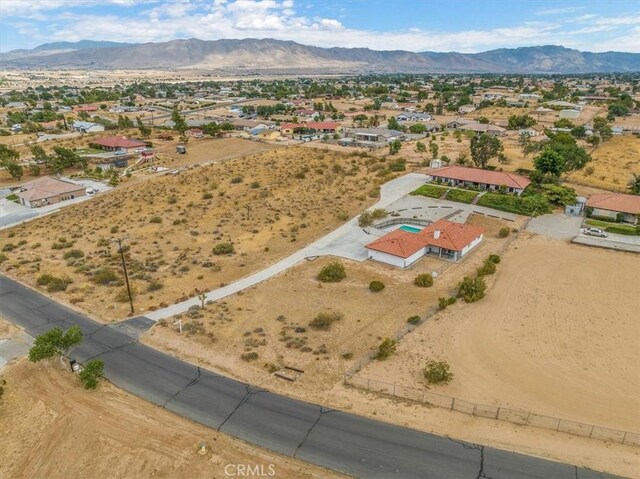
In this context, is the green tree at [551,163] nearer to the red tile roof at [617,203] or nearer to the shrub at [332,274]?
the red tile roof at [617,203]

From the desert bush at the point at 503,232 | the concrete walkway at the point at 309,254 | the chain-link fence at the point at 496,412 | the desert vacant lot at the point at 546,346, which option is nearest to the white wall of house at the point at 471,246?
the desert bush at the point at 503,232

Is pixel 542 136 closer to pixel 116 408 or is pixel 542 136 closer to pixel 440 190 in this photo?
pixel 440 190

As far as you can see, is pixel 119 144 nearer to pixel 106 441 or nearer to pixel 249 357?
pixel 249 357

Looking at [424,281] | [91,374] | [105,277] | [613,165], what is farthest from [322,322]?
[613,165]

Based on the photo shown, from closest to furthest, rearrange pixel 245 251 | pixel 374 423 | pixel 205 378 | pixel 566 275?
pixel 374 423, pixel 205 378, pixel 566 275, pixel 245 251

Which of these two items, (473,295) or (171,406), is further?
(473,295)

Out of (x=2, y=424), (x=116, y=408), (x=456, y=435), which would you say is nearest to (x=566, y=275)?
(x=456, y=435)

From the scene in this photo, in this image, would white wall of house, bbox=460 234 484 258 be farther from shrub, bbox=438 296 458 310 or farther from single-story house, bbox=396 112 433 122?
single-story house, bbox=396 112 433 122
